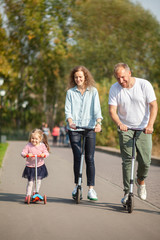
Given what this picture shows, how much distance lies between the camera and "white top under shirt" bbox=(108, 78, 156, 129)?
558cm

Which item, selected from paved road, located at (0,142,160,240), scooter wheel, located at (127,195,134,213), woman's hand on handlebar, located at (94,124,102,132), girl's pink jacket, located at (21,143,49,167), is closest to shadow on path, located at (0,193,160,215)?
paved road, located at (0,142,160,240)

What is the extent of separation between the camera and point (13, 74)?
1153 inches

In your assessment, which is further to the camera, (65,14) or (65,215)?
(65,14)

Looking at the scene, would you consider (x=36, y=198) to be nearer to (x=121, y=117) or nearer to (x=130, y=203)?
(x=130, y=203)

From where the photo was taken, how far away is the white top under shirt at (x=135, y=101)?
5.58 meters

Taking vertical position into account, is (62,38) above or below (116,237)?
above

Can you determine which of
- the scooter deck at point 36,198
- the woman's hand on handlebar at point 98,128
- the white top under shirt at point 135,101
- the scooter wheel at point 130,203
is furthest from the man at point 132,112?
the scooter deck at point 36,198

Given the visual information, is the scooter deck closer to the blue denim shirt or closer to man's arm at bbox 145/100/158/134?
the blue denim shirt

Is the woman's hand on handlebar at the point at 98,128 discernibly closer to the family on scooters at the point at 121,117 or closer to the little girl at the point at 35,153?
the family on scooters at the point at 121,117

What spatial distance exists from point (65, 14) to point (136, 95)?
2516cm

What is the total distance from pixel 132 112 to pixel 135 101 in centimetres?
15

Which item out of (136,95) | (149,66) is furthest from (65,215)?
(149,66)

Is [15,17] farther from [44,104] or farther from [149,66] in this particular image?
[44,104]

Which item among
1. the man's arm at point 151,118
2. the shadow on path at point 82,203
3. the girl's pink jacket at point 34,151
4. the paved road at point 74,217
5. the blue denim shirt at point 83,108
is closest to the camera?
the paved road at point 74,217
